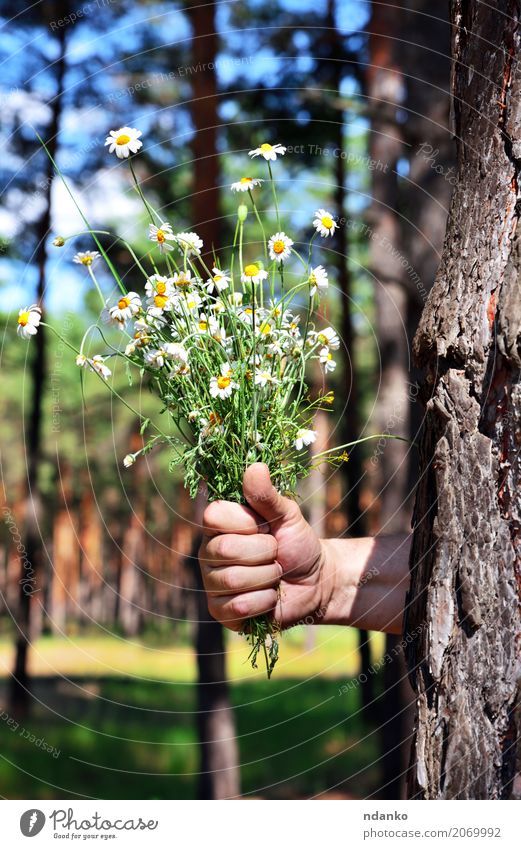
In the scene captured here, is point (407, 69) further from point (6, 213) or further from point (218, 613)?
point (218, 613)

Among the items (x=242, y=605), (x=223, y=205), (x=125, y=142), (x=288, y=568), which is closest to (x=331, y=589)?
(x=288, y=568)

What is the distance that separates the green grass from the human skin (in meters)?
4.02

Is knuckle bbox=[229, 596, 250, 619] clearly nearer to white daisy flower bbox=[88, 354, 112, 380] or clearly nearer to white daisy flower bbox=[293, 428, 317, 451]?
white daisy flower bbox=[293, 428, 317, 451]

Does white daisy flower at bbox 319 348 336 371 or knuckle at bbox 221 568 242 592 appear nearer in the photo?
knuckle at bbox 221 568 242 592

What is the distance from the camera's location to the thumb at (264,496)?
1.53 meters

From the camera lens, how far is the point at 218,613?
5.31 feet

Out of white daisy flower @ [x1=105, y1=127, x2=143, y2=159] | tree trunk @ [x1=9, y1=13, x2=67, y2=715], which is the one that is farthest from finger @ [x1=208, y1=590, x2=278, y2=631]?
tree trunk @ [x1=9, y1=13, x2=67, y2=715]

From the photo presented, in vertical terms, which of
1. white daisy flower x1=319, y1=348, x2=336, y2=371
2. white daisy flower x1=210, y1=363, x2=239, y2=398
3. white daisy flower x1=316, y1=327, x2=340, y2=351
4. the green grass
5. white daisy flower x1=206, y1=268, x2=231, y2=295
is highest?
white daisy flower x1=206, y1=268, x2=231, y2=295

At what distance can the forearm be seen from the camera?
1901 millimetres

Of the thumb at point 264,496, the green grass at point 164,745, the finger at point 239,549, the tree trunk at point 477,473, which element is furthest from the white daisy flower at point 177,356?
the green grass at point 164,745

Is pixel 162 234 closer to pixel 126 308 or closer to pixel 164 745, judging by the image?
pixel 126 308

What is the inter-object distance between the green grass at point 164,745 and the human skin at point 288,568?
402 cm

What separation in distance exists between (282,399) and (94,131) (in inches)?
243
